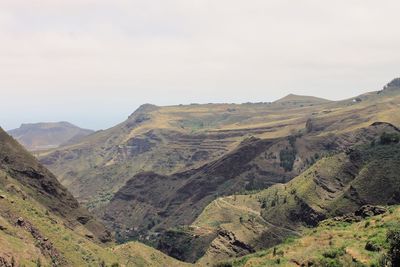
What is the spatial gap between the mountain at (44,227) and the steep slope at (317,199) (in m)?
22.0

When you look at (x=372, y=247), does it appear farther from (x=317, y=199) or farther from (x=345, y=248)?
(x=317, y=199)

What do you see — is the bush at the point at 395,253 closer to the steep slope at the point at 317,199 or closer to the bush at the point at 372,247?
the bush at the point at 372,247

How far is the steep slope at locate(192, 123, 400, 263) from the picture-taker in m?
148

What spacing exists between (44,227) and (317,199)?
277ft

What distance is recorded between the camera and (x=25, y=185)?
160625 mm

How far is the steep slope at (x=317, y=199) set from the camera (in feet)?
484

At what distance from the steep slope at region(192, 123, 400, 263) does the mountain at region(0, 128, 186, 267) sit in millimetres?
22025

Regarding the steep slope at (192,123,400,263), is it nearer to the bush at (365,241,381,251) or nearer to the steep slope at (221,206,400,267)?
the steep slope at (221,206,400,267)

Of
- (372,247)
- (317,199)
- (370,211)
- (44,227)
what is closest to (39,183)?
(44,227)

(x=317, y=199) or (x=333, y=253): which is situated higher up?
(x=333, y=253)

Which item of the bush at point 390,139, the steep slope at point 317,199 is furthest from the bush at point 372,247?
the bush at point 390,139

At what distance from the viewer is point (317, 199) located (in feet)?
536

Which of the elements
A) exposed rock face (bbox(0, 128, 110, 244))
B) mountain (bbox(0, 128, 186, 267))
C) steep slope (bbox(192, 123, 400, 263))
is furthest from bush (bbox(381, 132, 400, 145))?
exposed rock face (bbox(0, 128, 110, 244))

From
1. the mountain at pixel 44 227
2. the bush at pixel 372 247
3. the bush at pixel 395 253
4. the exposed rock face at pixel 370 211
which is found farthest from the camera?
the mountain at pixel 44 227
